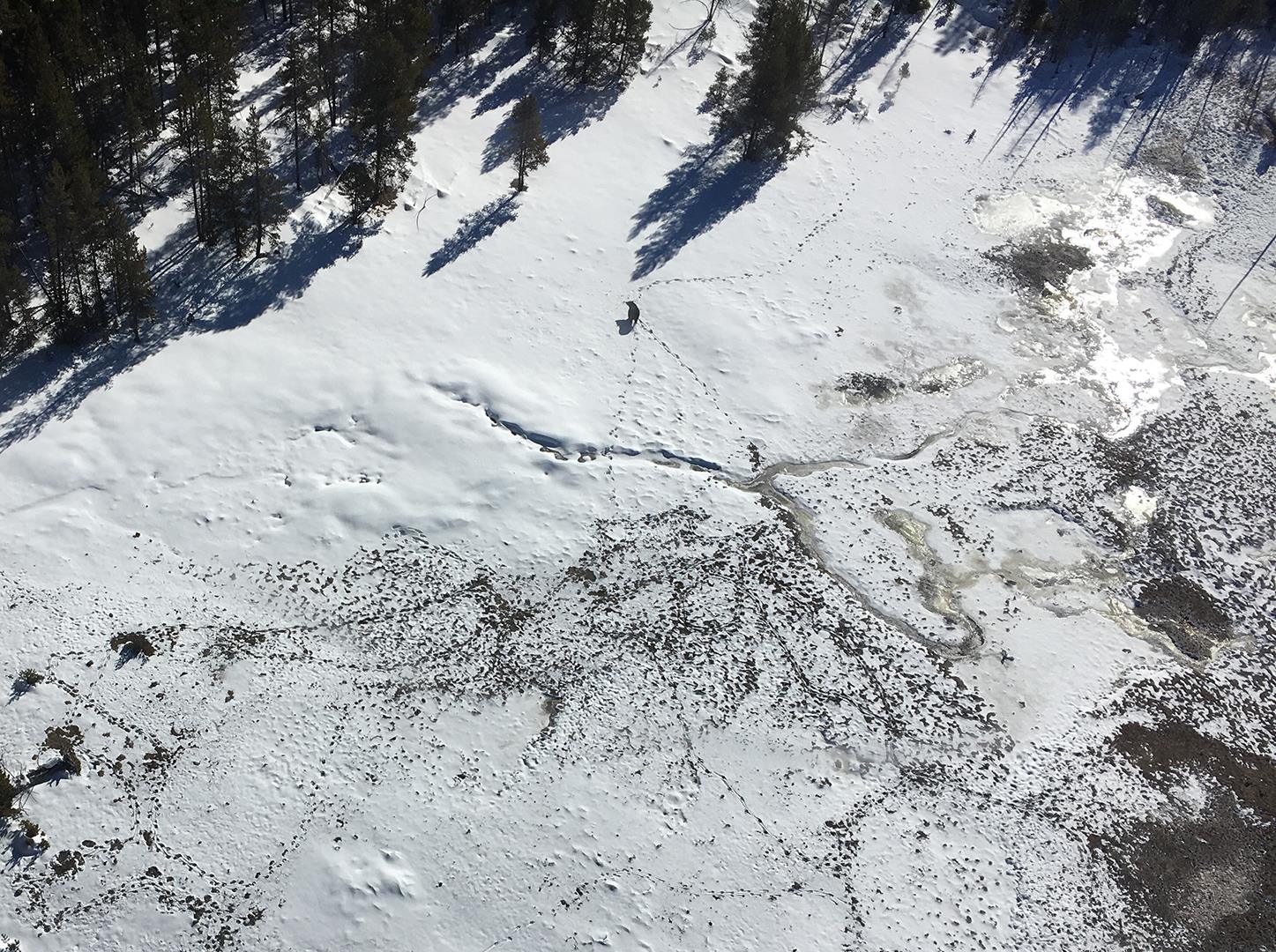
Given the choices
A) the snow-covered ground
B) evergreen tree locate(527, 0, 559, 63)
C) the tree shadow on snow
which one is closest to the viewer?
the snow-covered ground

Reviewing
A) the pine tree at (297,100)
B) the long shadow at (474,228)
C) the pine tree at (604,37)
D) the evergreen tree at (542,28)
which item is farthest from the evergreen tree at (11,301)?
the pine tree at (604,37)

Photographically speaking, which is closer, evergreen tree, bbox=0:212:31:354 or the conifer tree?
evergreen tree, bbox=0:212:31:354

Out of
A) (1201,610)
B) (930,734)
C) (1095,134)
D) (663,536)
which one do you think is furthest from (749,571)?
(1095,134)

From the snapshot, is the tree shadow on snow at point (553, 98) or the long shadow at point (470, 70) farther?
the tree shadow on snow at point (553, 98)

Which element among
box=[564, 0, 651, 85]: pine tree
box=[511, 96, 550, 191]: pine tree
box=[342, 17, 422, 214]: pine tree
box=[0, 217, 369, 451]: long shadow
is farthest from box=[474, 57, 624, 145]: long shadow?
box=[0, 217, 369, 451]: long shadow

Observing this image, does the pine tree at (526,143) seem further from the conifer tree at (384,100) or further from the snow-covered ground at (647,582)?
the conifer tree at (384,100)

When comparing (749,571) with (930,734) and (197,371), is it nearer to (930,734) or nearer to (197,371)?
(930,734)

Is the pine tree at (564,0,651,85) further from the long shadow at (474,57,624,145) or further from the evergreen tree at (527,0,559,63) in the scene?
the long shadow at (474,57,624,145)
